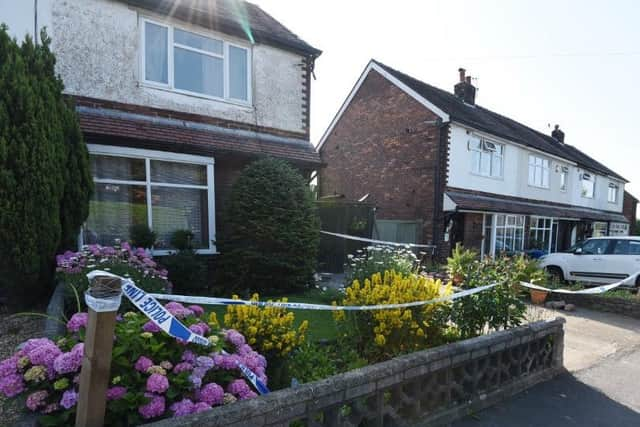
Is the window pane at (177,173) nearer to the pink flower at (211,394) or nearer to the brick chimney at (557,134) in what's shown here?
the pink flower at (211,394)

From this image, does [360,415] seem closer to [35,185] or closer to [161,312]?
[161,312]

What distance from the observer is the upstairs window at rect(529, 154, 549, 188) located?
16562 mm

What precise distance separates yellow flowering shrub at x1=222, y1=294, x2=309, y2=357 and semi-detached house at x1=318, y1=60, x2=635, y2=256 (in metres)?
7.79

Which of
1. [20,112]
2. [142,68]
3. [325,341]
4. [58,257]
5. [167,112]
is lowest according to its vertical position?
[325,341]

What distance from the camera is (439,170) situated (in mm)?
12438

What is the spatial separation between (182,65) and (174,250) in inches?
154

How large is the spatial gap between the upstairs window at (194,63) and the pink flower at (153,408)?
680 cm

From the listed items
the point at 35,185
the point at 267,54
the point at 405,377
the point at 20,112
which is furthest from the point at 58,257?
the point at 267,54

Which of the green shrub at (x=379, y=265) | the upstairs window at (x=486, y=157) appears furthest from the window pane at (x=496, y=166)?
the green shrub at (x=379, y=265)

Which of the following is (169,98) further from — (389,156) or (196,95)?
(389,156)

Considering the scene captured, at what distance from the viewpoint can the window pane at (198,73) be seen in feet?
24.6

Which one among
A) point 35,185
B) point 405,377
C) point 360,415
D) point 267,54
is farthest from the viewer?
point 267,54

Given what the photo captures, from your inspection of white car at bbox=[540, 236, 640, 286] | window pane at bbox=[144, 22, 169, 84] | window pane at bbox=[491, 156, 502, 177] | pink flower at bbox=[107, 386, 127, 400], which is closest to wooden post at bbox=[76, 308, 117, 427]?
pink flower at bbox=[107, 386, 127, 400]

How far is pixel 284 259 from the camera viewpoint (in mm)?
6938
